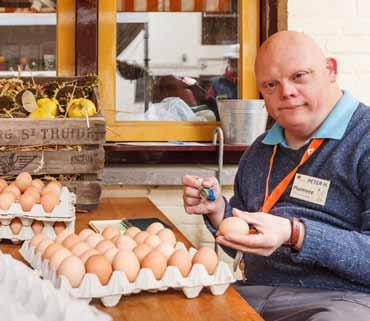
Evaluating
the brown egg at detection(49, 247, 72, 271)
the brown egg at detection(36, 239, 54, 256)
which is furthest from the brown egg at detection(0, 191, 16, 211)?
the brown egg at detection(49, 247, 72, 271)

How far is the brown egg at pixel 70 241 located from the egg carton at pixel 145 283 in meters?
0.07

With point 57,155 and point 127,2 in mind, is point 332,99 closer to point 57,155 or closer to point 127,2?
point 57,155

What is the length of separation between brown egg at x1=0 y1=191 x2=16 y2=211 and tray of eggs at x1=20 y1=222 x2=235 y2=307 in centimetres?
29

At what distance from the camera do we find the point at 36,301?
63 cm

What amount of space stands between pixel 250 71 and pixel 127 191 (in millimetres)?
673

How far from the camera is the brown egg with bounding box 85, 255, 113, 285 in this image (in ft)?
3.12

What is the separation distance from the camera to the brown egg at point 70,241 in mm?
1087

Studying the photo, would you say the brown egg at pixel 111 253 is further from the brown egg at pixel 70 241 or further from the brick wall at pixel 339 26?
the brick wall at pixel 339 26

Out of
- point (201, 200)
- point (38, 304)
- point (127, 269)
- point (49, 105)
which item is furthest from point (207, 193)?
point (38, 304)

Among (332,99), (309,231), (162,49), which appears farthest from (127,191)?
(309,231)

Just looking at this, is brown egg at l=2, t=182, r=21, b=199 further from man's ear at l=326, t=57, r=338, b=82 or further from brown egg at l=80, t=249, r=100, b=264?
man's ear at l=326, t=57, r=338, b=82

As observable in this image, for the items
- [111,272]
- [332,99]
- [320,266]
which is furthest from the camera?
[332,99]

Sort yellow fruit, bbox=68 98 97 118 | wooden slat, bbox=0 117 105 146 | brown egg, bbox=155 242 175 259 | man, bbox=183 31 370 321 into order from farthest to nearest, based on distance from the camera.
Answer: yellow fruit, bbox=68 98 97 118 → wooden slat, bbox=0 117 105 146 → man, bbox=183 31 370 321 → brown egg, bbox=155 242 175 259

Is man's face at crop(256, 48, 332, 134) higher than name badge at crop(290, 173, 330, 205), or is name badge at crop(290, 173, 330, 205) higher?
man's face at crop(256, 48, 332, 134)
